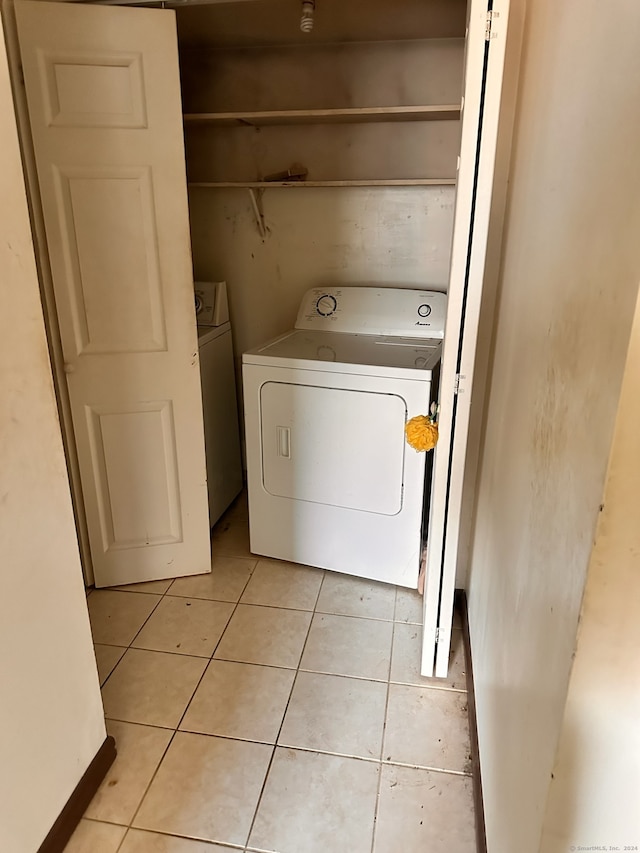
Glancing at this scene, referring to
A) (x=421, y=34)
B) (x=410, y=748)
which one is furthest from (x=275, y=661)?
(x=421, y=34)

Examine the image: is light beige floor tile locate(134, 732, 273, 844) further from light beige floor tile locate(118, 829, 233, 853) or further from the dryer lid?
the dryer lid

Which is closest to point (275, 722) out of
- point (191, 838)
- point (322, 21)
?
point (191, 838)

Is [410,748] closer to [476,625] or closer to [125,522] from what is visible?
[476,625]

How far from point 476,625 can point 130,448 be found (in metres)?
1.32

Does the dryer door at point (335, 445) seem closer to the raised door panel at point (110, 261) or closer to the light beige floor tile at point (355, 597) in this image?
the light beige floor tile at point (355, 597)

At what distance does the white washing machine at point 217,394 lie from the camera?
8.14 ft

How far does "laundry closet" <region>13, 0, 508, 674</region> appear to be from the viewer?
1.65m

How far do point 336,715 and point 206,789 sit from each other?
0.40 m

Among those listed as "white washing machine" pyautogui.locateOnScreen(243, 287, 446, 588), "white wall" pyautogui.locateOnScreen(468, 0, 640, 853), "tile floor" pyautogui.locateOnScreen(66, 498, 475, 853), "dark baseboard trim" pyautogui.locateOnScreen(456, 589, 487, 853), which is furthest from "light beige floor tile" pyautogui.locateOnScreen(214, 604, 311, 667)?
"white wall" pyautogui.locateOnScreen(468, 0, 640, 853)

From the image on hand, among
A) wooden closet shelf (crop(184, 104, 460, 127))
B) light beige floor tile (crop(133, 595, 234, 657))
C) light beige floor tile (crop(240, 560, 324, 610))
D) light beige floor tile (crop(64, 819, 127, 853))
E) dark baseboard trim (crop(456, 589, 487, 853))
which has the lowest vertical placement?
light beige floor tile (crop(64, 819, 127, 853))

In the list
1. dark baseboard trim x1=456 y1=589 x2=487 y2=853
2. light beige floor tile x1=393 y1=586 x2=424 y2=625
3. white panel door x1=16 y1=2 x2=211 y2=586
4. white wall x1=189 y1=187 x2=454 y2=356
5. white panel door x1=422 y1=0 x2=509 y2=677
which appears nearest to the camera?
white panel door x1=422 y1=0 x2=509 y2=677

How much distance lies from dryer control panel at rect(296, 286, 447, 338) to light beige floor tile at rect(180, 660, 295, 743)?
137 centimetres

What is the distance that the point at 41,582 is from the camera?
1221mm

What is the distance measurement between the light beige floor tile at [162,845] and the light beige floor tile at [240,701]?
0.29 m
